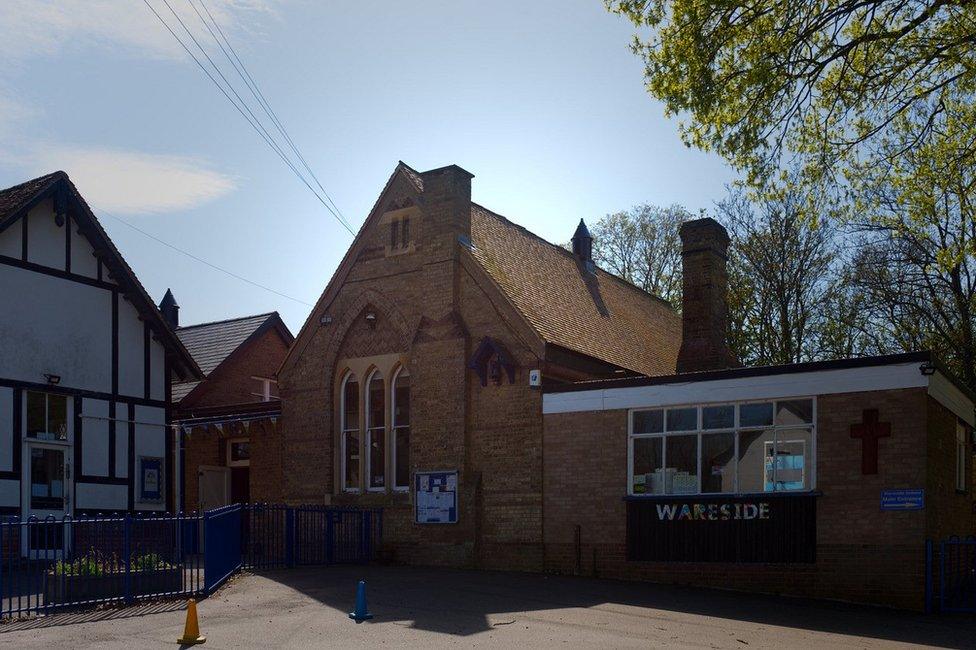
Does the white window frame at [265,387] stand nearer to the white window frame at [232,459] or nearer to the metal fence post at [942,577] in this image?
the white window frame at [232,459]

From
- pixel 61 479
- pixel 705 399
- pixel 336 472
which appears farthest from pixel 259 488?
pixel 705 399

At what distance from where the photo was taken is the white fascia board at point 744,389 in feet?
56.9

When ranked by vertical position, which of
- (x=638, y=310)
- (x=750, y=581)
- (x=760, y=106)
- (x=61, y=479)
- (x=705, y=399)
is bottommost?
→ (x=750, y=581)

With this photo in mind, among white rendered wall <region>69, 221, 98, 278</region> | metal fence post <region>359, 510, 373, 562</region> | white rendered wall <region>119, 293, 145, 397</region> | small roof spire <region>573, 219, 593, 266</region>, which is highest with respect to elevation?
small roof spire <region>573, 219, 593, 266</region>

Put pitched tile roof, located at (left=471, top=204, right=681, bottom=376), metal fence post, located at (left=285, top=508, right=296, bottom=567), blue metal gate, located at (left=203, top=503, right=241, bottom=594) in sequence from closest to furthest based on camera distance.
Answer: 1. blue metal gate, located at (left=203, top=503, right=241, bottom=594)
2. metal fence post, located at (left=285, top=508, right=296, bottom=567)
3. pitched tile roof, located at (left=471, top=204, right=681, bottom=376)

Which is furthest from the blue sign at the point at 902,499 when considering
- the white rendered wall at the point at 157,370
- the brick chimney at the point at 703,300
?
the white rendered wall at the point at 157,370

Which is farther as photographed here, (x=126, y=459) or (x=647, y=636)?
(x=126, y=459)

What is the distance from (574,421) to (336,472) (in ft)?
22.5

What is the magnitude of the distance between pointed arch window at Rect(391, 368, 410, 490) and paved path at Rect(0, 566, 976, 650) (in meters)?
5.60

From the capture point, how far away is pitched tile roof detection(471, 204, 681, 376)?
76.2ft

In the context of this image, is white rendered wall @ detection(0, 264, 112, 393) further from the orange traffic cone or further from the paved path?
the orange traffic cone

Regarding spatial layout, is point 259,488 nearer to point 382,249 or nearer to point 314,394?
point 314,394

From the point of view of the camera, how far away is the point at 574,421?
68.2 feet

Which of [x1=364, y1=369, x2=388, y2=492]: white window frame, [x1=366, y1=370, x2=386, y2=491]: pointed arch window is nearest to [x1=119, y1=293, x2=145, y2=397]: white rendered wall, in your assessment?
[x1=364, y1=369, x2=388, y2=492]: white window frame
